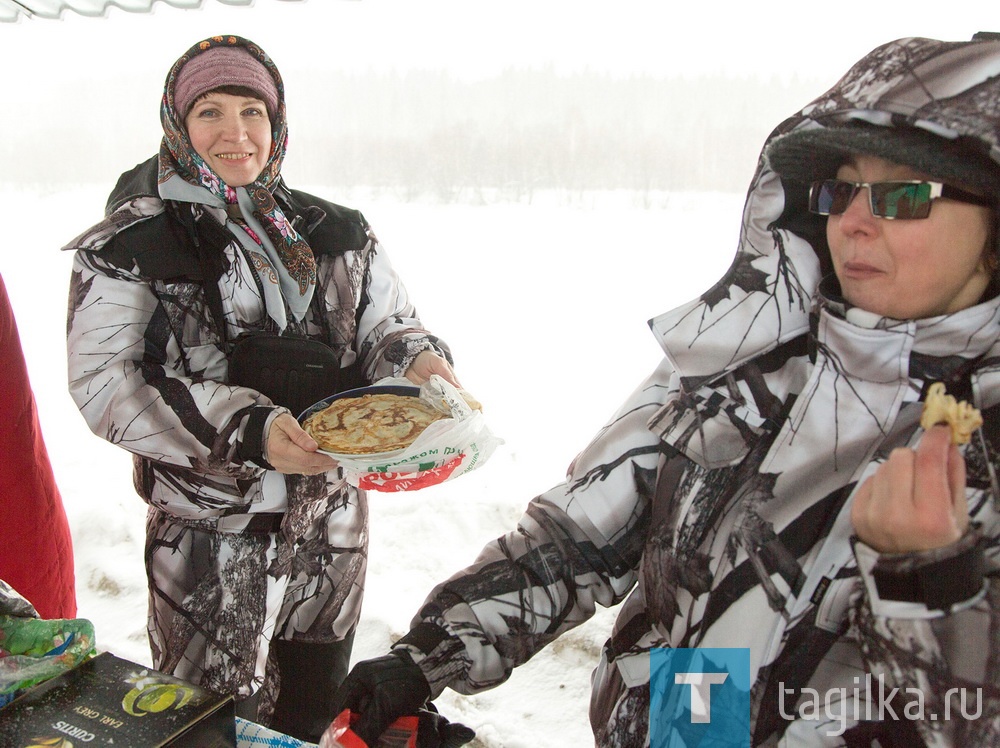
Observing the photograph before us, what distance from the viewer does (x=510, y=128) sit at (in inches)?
126

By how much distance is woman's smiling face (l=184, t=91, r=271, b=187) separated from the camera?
4.87 feet

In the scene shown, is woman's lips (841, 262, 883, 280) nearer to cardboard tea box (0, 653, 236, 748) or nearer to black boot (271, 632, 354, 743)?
cardboard tea box (0, 653, 236, 748)

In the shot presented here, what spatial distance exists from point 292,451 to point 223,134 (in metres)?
0.66

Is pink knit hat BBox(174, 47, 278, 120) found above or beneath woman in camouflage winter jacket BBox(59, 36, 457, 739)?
above

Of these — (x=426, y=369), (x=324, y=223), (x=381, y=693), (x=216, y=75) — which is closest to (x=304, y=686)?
(x=426, y=369)

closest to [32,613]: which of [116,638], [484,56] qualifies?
[116,638]

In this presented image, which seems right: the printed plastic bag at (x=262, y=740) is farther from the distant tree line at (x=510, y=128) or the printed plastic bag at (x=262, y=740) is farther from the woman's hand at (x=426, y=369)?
the distant tree line at (x=510, y=128)

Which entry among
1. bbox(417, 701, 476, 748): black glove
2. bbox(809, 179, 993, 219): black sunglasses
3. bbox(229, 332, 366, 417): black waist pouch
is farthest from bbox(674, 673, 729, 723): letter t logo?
bbox(229, 332, 366, 417): black waist pouch

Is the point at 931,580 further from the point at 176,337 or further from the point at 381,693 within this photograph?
the point at 176,337

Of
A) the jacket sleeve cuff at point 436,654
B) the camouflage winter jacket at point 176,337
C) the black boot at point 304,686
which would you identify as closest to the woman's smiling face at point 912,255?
the jacket sleeve cuff at point 436,654

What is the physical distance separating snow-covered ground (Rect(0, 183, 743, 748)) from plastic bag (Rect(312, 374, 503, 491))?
1.20 m

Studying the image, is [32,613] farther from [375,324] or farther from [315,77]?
[315,77]

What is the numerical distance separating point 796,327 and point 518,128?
2.48m

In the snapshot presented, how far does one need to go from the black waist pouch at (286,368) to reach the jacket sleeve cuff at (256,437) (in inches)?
4.2
